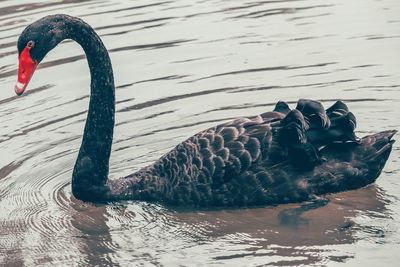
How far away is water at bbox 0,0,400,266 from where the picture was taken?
510cm

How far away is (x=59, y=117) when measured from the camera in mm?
7602

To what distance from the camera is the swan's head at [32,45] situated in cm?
536

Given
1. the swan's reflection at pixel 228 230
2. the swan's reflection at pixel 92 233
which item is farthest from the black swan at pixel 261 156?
the swan's reflection at pixel 92 233

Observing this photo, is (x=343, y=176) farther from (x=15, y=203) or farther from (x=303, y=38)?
(x=303, y=38)

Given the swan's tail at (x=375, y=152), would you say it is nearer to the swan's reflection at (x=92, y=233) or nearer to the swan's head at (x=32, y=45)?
the swan's reflection at (x=92, y=233)

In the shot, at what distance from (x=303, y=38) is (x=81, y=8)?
4072mm

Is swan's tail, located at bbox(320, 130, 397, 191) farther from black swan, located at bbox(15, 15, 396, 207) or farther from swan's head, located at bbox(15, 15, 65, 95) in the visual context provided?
swan's head, located at bbox(15, 15, 65, 95)

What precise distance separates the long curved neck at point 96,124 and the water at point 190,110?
0.21 metres

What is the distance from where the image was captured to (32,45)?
17.7ft

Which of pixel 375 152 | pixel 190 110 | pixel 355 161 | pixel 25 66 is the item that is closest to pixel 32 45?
pixel 25 66

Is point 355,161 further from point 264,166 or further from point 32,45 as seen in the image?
point 32,45

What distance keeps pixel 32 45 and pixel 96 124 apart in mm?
896

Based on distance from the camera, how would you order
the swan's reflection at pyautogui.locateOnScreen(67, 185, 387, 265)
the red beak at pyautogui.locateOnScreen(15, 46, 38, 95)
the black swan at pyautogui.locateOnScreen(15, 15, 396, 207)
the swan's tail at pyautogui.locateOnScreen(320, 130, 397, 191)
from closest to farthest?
the swan's reflection at pyautogui.locateOnScreen(67, 185, 387, 265), the red beak at pyautogui.locateOnScreen(15, 46, 38, 95), the black swan at pyautogui.locateOnScreen(15, 15, 396, 207), the swan's tail at pyautogui.locateOnScreen(320, 130, 397, 191)

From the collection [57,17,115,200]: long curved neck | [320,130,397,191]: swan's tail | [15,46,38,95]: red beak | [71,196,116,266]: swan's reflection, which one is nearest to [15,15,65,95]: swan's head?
[15,46,38,95]: red beak
